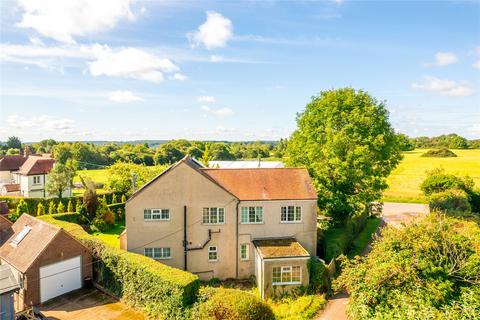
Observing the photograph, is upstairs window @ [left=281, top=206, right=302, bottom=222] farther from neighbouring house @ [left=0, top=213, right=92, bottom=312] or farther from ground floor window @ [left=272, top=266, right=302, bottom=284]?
neighbouring house @ [left=0, top=213, right=92, bottom=312]

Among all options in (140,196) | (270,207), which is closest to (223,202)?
(270,207)

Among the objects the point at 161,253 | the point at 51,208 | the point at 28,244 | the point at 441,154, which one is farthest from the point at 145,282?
the point at 441,154

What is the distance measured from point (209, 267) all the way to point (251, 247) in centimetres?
386

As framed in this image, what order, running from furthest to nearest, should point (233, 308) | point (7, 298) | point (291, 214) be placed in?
1. point (291, 214)
2. point (233, 308)
3. point (7, 298)

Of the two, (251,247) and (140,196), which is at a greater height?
(140,196)

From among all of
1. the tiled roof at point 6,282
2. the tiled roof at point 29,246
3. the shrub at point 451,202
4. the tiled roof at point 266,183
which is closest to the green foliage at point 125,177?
the tiled roof at point 29,246

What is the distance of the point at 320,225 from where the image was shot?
34875mm

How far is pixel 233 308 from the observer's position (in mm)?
18594

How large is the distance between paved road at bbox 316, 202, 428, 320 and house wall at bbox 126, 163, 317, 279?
609cm

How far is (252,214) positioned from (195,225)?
482 cm

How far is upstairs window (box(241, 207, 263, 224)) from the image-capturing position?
2792 cm

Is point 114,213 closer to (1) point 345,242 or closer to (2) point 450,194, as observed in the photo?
(1) point 345,242

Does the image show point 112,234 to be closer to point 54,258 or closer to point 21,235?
point 21,235

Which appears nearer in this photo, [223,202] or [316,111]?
[223,202]
